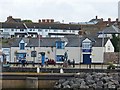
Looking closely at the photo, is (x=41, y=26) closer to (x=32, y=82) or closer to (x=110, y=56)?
(x=110, y=56)

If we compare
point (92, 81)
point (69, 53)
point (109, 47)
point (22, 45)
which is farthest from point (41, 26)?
point (92, 81)

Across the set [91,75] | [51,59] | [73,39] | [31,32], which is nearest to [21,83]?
[91,75]

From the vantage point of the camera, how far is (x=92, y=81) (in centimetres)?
1958

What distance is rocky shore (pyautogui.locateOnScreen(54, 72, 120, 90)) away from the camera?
19.1 meters

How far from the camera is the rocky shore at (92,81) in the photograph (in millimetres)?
19078

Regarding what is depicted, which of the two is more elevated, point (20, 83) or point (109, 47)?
point (109, 47)

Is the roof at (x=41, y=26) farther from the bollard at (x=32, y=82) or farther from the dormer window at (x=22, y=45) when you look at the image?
the bollard at (x=32, y=82)

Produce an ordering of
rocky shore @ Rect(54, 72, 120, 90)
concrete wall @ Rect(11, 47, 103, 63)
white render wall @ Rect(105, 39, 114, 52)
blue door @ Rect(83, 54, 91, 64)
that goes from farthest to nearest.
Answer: white render wall @ Rect(105, 39, 114, 52) → concrete wall @ Rect(11, 47, 103, 63) → blue door @ Rect(83, 54, 91, 64) → rocky shore @ Rect(54, 72, 120, 90)

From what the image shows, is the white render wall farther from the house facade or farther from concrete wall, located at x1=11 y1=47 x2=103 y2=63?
concrete wall, located at x1=11 y1=47 x2=103 y2=63

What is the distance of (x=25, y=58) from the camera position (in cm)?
2834

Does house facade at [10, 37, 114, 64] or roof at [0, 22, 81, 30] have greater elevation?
roof at [0, 22, 81, 30]

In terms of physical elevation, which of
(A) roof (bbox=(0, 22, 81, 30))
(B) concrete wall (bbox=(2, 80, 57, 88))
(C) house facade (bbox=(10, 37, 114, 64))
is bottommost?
(B) concrete wall (bbox=(2, 80, 57, 88))

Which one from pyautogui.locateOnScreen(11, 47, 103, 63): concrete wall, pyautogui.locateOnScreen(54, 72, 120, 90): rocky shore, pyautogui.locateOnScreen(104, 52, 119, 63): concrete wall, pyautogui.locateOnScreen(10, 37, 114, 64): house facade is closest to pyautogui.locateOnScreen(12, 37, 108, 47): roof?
pyautogui.locateOnScreen(10, 37, 114, 64): house facade

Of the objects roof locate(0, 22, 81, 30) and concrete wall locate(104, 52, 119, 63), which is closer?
concrete wall locate(104, 52, 119, 63)
